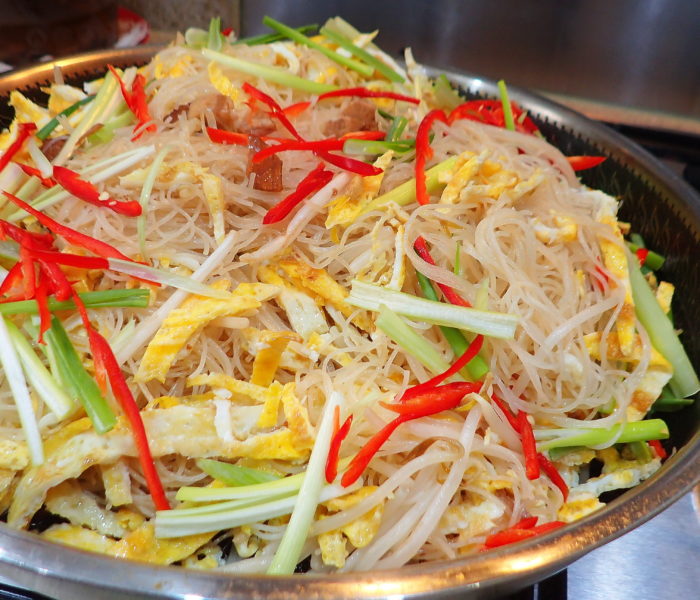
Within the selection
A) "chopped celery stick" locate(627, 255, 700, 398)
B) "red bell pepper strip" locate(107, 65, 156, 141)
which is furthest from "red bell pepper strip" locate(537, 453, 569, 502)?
"red bell pepper strip" locate(107, 65, 156, 141)

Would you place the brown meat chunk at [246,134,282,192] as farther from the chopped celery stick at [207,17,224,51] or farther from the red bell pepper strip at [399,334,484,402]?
the chopped celery stick at [207,17,224,51]

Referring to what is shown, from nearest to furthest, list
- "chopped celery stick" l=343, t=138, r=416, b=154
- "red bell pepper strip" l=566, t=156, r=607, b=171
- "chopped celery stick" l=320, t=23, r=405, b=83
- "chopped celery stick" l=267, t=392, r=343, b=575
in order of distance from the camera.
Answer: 1. "chopped celery stick" l=267, t=392, r=343, b=575
2. "chopped celery stick" l=343, t=138, r=416, b=154
3. "red bell pepper strip" l=566, t=156, r=607, b=171
4. "chopped celery stick" l=320, t=23, r=405, b=83

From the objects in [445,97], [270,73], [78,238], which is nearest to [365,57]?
[445,97]

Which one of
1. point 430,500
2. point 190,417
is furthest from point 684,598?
point 190,417

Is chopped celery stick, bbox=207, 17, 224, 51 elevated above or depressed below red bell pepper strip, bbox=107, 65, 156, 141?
above

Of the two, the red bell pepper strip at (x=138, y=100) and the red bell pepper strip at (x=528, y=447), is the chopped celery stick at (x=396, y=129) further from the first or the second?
the red bell pepper strip at (x=528, y=447)

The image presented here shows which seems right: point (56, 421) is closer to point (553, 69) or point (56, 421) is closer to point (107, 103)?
point (107, 103)

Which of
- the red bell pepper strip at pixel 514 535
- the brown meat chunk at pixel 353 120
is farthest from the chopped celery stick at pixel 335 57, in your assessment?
the red bell pepper strip at pixel 514 535
